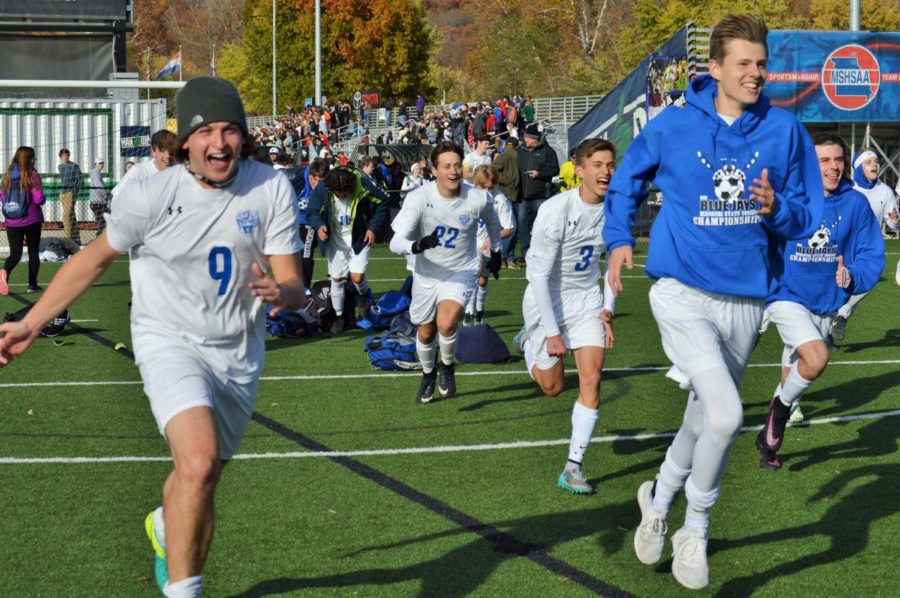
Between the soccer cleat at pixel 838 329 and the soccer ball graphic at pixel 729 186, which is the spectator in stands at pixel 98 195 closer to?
the soccer cleat at pixel 838 329

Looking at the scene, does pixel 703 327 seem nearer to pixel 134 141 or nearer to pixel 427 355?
pixel 427 355

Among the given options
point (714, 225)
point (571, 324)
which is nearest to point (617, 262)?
point (714, 225)

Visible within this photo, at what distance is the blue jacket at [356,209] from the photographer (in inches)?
596

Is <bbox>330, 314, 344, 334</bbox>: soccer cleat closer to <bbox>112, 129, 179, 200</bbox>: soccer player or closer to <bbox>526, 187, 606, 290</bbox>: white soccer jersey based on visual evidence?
<bbox>112, 129, 179, 200</bbox>: soccer player

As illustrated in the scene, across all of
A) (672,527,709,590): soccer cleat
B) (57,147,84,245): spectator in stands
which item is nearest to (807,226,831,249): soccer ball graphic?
(672,527,709,590): soccer cleat

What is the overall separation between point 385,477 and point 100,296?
12.2m

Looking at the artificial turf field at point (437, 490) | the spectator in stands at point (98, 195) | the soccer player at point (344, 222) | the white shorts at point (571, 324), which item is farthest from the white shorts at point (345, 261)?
the spectator in stands at point (98, 195)

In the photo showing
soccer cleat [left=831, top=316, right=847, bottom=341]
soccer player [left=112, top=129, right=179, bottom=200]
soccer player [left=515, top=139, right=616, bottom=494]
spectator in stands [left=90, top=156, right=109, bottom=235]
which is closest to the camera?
soccer player [left=515, top=139, right=616, bottom=494]

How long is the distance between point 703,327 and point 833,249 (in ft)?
11.9

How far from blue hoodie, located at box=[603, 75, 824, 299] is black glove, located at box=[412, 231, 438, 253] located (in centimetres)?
437

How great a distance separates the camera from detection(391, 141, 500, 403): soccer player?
33.0 feet

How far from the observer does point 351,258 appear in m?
15.3

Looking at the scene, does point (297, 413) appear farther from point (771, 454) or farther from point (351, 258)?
point (351, 258)

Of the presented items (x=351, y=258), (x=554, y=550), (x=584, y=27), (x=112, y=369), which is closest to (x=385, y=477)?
(x=554, y=550)
